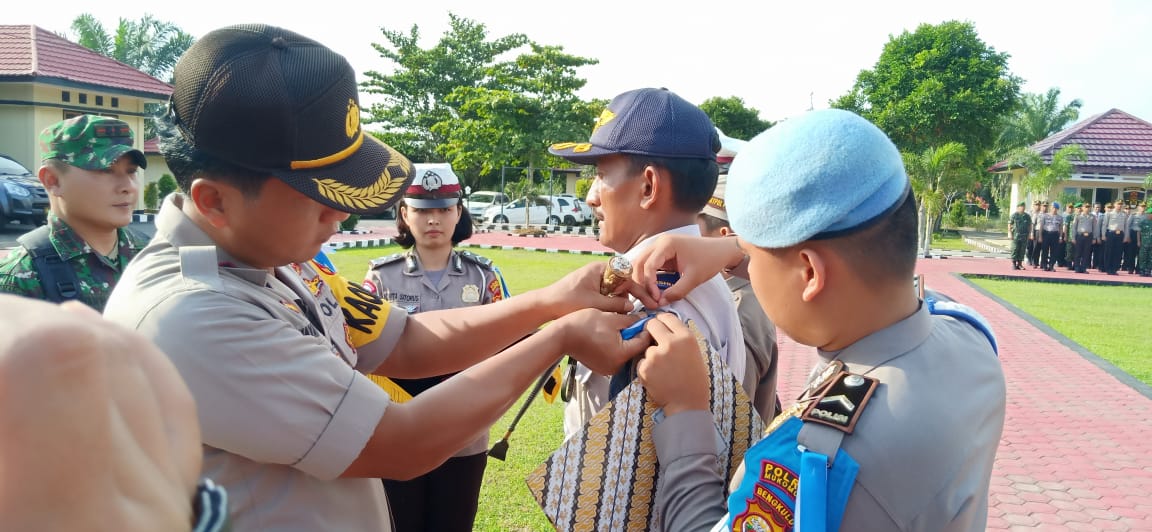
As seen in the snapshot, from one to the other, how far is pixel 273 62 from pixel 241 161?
211mm

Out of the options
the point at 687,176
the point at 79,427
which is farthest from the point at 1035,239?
the point at 79,427

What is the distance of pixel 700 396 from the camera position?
1.76 metres

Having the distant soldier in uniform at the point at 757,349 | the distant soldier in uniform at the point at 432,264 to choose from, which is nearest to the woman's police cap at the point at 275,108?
the distant soldier in uniform at the point at 757,349

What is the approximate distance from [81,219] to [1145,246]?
2592 centimetres

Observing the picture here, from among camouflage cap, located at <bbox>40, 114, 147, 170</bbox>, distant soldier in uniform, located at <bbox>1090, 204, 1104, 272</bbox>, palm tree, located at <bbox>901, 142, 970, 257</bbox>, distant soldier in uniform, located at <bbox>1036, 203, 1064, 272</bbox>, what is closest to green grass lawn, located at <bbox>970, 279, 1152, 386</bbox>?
distant soldier in uniform, located at <bbox>1036, 203, 1064, 272</bbox>

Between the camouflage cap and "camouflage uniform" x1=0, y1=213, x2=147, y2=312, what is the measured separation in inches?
12.8

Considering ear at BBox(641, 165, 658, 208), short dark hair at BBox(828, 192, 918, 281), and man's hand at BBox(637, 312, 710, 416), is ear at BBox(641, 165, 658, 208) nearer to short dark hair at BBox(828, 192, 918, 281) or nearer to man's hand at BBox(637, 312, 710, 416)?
man's hand at BBox(637, 312, 710, 416)

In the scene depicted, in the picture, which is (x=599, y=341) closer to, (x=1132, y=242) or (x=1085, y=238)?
(x=1085, y=238)

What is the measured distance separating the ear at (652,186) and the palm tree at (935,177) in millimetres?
24529

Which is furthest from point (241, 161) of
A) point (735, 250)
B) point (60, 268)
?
point (60, 268)

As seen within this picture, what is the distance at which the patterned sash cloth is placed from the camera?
179 cm

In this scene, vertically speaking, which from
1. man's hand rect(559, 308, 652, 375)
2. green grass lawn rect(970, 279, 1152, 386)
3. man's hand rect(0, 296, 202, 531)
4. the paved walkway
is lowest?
the paved walkway

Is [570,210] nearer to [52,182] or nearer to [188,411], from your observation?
[52,182]

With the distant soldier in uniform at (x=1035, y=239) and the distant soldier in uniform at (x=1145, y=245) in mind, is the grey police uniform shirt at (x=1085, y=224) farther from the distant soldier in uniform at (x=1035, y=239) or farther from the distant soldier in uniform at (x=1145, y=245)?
the distant soldier in uniform at (x=1145, y=245)
